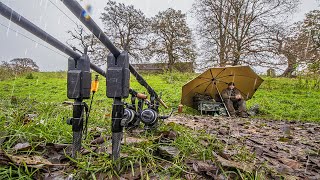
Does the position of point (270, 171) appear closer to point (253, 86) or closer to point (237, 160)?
point (237, 160)

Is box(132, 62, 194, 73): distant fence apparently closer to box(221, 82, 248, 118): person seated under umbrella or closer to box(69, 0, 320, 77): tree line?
box(69, 0, 320, 77): tree line

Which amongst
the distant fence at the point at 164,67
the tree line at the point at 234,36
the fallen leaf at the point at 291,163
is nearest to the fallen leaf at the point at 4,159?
the fallen leaf at the point at 291,163

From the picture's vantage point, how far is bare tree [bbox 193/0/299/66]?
21.1 m

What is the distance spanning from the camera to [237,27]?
72.8 ft

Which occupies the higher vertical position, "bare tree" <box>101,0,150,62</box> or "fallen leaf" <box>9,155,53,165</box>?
"bare tree" <box>101,0,150,62</box>

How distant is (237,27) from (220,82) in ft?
42.7

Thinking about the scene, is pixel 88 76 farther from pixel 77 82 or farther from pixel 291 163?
pixel 291 163

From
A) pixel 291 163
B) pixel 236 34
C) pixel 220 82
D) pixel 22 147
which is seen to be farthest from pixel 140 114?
pixel 236 34

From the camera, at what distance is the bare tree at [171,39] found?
29.3 metres

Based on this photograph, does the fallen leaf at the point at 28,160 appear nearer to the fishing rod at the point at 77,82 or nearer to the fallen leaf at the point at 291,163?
the fishing rod at the point at 77,82

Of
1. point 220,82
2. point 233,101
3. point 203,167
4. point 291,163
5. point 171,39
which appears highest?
point 171,39

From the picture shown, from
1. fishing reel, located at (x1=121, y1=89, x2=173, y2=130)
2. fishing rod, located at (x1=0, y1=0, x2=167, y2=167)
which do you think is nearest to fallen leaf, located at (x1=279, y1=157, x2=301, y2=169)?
fishing reel, located at (x1=121, y1=89, x2=173, y2=130)

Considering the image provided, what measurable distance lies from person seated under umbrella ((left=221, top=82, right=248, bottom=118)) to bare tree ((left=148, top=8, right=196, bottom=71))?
18151 mm

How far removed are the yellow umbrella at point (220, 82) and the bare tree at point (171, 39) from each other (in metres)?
17.9
